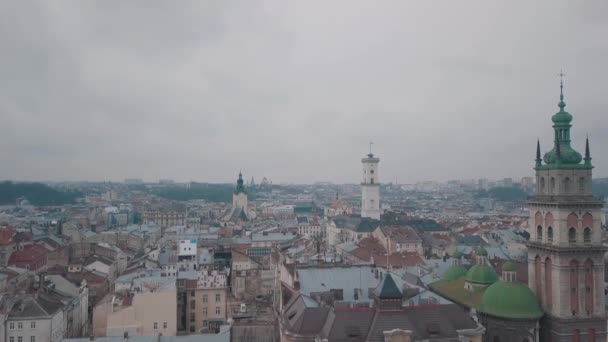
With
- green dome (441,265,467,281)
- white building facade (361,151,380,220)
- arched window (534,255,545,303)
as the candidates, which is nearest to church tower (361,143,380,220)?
white building facade (361,151,380,220)

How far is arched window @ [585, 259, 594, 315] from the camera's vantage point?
44875mm

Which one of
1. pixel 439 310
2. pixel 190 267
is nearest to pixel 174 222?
pixel 190 267

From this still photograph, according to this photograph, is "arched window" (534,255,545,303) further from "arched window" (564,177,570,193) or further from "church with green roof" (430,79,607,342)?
"arched window" (564,177,570,193)

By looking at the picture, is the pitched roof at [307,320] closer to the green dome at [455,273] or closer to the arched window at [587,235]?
the arched window at [587,235]

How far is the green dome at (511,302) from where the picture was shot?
44656 mm

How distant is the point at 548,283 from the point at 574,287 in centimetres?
199

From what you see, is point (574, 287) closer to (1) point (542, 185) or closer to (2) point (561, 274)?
(2) point (561, 274)

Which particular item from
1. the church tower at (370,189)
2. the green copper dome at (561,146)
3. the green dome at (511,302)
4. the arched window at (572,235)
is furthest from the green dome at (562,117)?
the church tower at (370,189)

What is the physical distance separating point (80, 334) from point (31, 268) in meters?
31.7

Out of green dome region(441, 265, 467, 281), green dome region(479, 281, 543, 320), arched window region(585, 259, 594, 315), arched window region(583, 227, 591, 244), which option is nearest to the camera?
green dome region(479, 281, 543, 320)

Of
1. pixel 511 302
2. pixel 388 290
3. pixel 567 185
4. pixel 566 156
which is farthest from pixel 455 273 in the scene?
pixel 388 290

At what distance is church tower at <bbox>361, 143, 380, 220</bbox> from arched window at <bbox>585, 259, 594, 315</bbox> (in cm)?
9700

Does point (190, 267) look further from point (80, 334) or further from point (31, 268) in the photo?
point (31, 268)

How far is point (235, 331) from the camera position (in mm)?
48406
